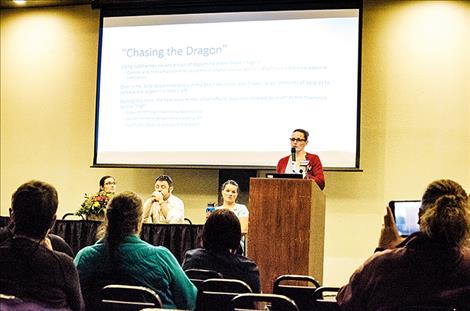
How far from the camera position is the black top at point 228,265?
10.0 ft

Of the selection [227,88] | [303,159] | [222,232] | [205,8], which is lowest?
[222,232]

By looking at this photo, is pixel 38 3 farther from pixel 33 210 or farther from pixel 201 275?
pixel 33 210

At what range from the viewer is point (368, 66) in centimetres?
708

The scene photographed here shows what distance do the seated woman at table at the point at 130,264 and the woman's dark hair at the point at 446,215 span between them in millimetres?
967

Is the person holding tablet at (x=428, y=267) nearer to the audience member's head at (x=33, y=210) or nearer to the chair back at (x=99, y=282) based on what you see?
the chair back at (x=99, y=282)

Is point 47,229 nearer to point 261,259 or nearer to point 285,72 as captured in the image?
point 261,259

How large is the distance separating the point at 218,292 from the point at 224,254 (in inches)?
17.2

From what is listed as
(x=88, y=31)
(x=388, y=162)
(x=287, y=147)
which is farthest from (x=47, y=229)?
(x=88, y=31)

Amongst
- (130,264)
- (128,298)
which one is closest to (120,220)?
(130,264)

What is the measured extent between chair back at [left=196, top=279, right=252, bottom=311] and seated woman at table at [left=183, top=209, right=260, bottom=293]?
10.5 inches

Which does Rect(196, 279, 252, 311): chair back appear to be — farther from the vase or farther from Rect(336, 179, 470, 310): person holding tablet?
the vase

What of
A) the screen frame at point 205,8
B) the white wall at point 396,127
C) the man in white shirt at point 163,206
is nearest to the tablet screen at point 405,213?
the screen frame at point 205,8

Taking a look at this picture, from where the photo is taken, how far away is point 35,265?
2.28 metres

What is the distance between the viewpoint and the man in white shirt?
20.9 feet
